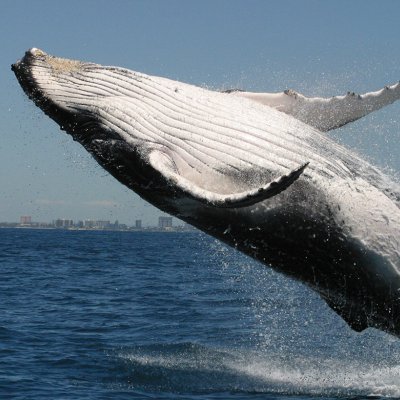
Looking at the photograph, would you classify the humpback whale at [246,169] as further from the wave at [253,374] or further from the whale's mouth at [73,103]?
the wave at [253,374]

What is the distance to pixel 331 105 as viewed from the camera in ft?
30.0

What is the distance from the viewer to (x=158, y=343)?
58.5 feet

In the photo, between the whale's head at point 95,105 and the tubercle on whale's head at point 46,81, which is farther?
the tubercle on whale's head at point 46,81

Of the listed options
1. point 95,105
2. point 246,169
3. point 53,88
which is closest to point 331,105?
point 246,169

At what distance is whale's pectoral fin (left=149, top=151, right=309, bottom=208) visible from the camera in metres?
6.38

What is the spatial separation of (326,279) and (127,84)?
9.56 ft

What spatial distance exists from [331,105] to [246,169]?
6.76 feet

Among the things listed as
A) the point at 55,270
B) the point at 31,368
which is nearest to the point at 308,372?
the point at 31,368

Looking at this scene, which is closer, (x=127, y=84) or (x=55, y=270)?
(x=127, y=84)

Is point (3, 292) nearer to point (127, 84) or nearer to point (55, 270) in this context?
point (55, 270)

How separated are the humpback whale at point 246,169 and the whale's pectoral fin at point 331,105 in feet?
1.99

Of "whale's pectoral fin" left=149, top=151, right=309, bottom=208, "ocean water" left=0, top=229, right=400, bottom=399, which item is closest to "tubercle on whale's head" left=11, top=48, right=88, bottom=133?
"whale's pectoral fin" left=149, top=151, right=309, bottom=208

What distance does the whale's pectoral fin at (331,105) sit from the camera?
898 centimetres

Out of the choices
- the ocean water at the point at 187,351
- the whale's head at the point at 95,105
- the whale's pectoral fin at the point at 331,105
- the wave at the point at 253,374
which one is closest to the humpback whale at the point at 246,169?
the whale's head at the point at 95,105
